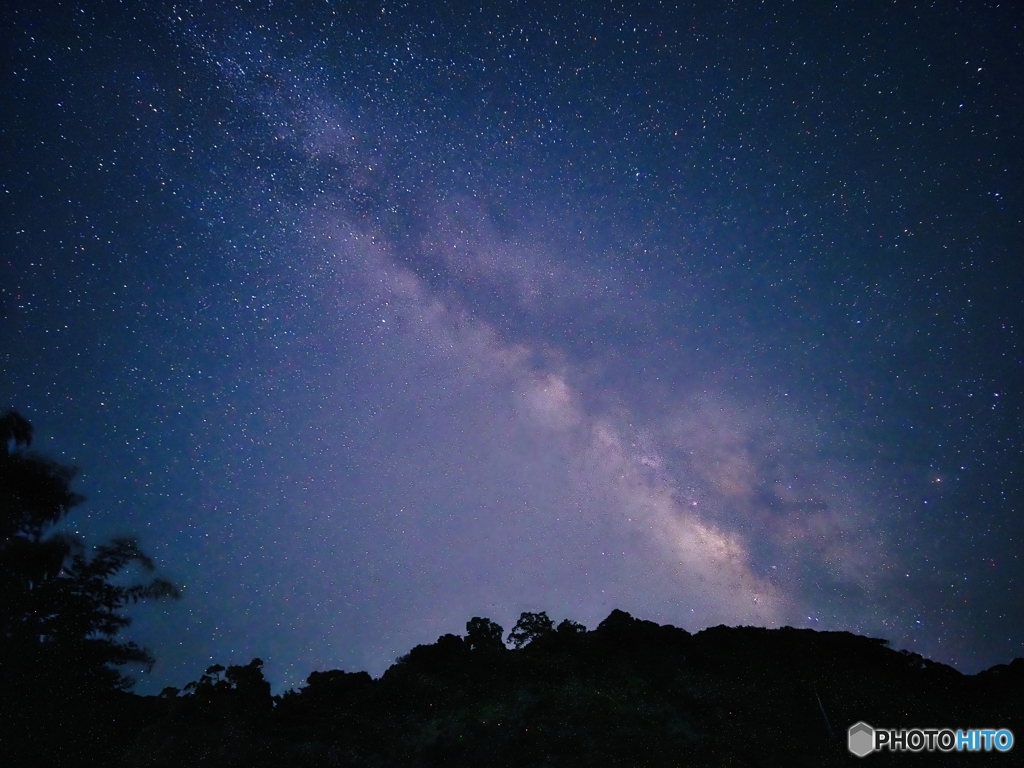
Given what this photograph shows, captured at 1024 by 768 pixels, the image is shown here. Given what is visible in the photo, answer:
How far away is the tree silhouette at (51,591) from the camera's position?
57.9 feet

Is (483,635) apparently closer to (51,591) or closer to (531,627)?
(531,627)

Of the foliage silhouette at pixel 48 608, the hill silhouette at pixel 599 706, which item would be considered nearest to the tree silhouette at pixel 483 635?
the hill silhouette at pixel 599 706

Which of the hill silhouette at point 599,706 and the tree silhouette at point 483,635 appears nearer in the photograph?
the hill silhouette at point 599,706

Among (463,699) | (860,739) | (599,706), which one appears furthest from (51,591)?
(860,739)

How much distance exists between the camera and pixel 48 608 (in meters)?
18.7

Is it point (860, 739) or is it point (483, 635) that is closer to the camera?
point (860, 739)

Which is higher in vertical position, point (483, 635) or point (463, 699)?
point (483, 635)
